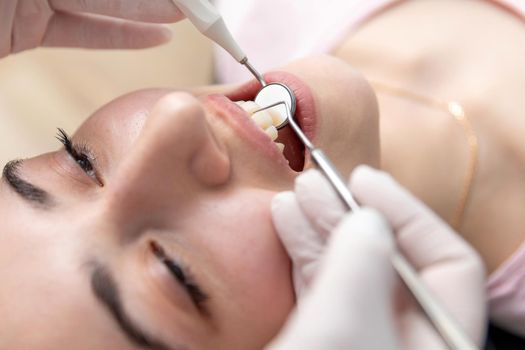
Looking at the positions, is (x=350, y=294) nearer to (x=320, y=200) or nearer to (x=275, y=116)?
(x=320, y=200)

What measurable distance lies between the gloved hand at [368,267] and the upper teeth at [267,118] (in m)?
0.13

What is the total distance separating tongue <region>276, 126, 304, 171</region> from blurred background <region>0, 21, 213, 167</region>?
67 cm

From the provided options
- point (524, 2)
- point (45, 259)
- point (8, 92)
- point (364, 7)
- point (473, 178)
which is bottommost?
point (473, 178)

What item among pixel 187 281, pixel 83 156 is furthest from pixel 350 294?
pixel 83 156

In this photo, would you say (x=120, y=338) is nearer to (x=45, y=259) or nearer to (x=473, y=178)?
(x=45, y=259)

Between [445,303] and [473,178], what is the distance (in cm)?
39

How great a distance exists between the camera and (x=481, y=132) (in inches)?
41.7

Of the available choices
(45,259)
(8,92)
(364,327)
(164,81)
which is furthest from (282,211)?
(8,92)

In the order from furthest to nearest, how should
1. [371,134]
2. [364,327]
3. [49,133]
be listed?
[49,133] → [371,134] → [364,327]

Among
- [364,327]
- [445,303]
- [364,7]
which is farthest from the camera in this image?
[364,7]

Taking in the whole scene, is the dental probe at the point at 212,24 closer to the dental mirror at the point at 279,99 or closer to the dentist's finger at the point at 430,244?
the dental mirror at the point at 279,99

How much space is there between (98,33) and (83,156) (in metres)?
0.45

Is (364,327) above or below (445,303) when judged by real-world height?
above

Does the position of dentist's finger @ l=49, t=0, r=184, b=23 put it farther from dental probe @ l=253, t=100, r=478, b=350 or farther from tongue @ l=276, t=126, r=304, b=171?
dental probe @ l=253, t=100, r=478, b=350
